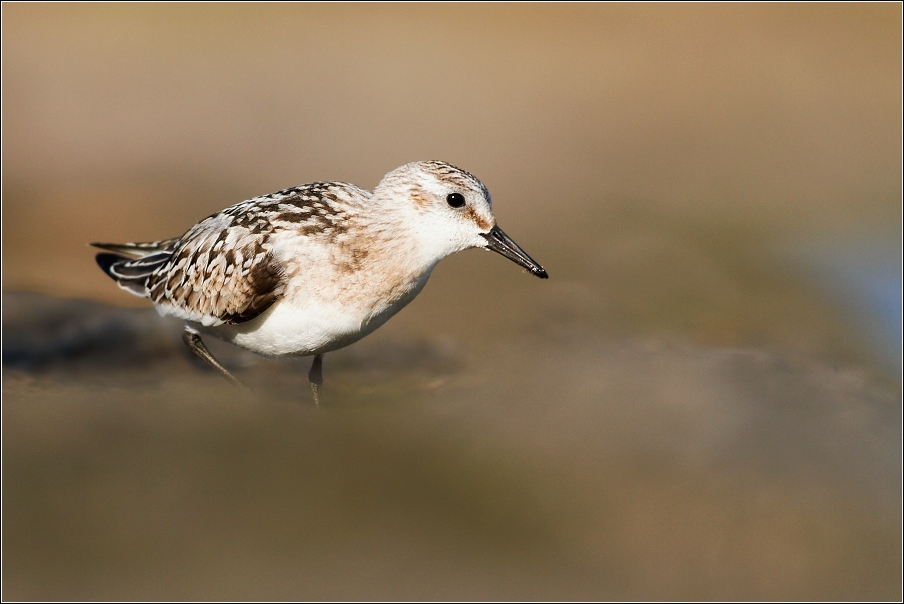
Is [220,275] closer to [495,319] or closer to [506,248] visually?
[506,248]

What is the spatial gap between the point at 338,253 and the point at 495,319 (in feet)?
11.0

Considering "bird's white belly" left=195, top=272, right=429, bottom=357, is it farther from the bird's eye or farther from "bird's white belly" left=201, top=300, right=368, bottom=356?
the bird's eye

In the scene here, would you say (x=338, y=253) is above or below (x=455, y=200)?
below

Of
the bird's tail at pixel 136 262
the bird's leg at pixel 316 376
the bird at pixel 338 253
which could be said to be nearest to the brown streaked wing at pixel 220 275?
the bird at pixel 338 253

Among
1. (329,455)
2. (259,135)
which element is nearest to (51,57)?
(259,135)

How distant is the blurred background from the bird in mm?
499

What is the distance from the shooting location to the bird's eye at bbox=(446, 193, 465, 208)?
5320 mm

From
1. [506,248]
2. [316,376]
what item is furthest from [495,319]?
[506,248]

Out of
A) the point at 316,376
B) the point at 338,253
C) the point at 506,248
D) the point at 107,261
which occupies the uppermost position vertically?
the point at 107,261

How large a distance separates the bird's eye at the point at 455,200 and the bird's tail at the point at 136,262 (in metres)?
2.39

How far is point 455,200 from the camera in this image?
5340mm

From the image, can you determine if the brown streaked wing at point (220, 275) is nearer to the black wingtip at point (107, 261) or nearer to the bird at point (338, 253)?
the bird at point (338, 253)

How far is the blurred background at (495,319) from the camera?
3.50m

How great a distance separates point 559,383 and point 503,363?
1.43m
